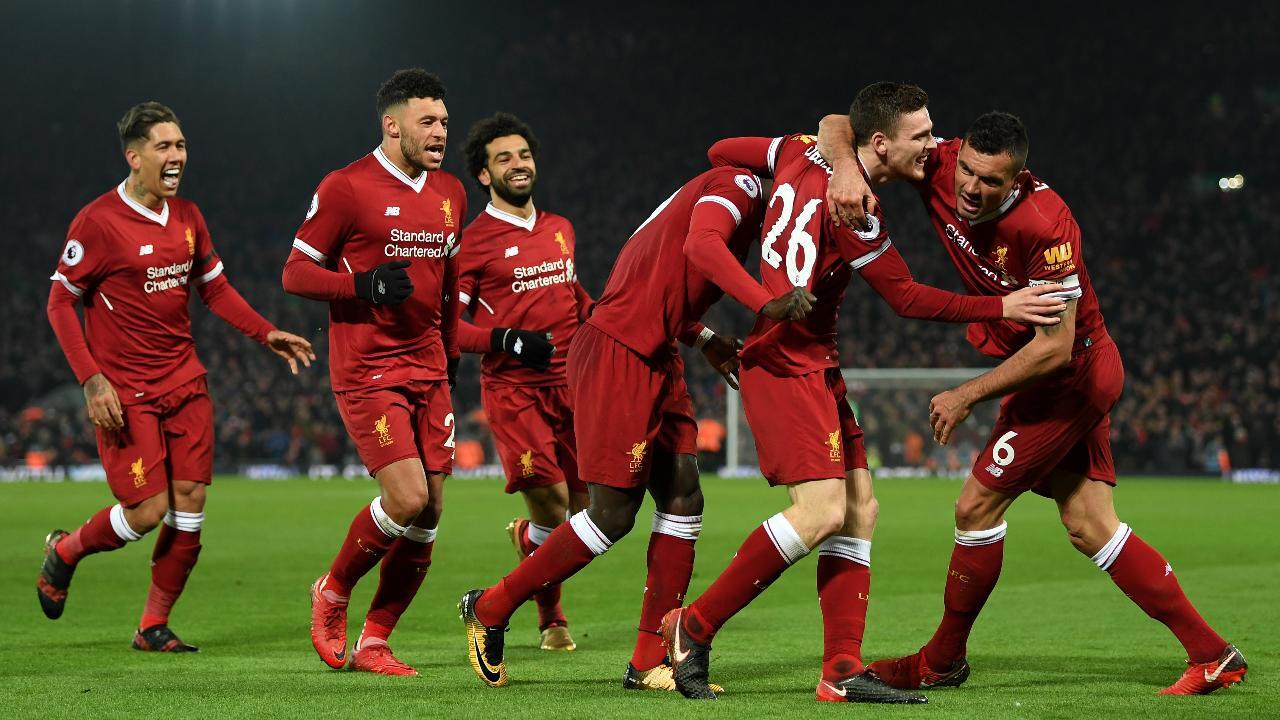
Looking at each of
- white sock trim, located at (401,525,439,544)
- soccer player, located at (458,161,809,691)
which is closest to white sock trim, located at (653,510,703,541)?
soccer player, located at (458,161,809,691)

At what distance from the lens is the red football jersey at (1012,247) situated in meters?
5.27

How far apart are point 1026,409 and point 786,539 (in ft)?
3.98

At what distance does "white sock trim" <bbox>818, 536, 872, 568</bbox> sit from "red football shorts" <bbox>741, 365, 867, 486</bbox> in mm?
321

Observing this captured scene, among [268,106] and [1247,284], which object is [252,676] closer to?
[1247,284]

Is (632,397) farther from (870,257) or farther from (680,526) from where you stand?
(870,257)

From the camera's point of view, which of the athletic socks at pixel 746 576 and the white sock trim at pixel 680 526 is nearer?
the athletic socks at pixel 746 576

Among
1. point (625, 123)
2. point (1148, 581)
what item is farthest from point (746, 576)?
point (625, 123)

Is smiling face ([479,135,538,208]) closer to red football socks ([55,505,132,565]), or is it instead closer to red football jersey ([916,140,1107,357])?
red football socks ([55,505,132,565])

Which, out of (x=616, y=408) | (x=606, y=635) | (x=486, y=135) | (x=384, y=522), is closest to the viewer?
(x=616, y=408)

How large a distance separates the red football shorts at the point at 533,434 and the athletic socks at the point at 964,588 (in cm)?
244

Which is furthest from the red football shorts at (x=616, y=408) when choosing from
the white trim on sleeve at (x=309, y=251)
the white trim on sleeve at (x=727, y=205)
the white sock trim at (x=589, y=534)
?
the white trim on sleeve at (x=309, y=251)

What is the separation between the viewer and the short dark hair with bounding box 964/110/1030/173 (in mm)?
5117

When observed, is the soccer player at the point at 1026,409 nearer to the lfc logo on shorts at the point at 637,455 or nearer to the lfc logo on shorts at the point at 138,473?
the lfc logo on shorts at the point at 637,455

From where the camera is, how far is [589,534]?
5500mm
